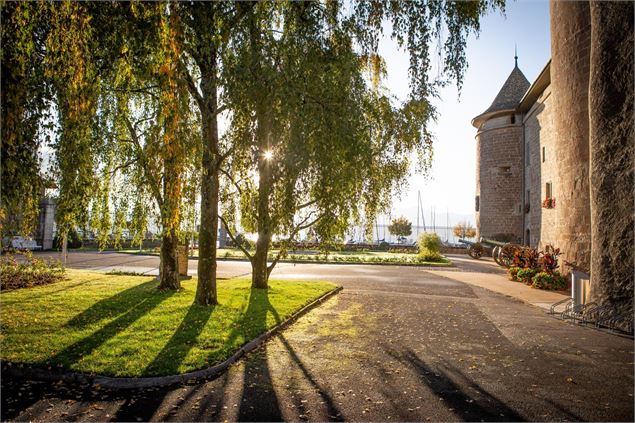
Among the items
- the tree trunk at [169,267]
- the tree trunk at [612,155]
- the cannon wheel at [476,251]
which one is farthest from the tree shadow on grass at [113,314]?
the cannon wheel at [476,251]

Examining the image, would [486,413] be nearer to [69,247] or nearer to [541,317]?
[541,317]

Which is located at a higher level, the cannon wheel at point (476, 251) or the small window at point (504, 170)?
the small window at point (504, 170)

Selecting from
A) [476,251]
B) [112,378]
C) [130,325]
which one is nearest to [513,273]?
[476,251]

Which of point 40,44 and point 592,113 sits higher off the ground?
point 592,113

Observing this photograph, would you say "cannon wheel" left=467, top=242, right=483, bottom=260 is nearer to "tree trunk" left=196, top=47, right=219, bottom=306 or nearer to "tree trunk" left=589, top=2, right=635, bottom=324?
"tree trunk" left=589, top=2, right=635, bottom=324

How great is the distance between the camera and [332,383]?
5656mm

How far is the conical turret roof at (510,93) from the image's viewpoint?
31298mm

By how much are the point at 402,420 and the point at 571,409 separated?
2.00m

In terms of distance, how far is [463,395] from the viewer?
5250mm

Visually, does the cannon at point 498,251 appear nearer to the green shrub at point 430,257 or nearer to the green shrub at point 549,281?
the green shrub at point 430,257

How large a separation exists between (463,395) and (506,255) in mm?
19775

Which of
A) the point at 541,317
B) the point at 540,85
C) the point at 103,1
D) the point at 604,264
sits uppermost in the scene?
the point at 540,85

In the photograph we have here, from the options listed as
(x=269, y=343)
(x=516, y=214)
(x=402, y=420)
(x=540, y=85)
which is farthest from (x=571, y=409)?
(x=516, y=214)

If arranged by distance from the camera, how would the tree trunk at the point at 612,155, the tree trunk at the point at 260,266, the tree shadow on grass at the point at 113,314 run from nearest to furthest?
the tree shadow on grass at the point at 113,314 → the tree trunk at the point at 612,155 → the tree trunk at the point at 260,266
